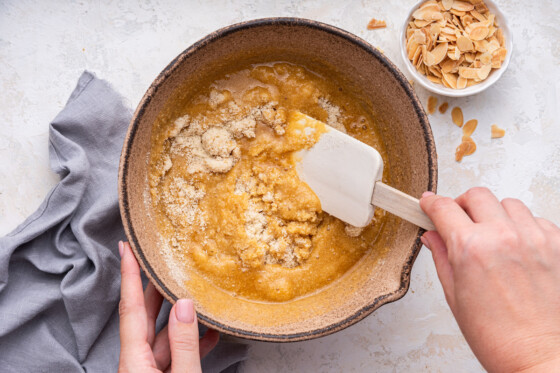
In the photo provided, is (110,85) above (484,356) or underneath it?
above

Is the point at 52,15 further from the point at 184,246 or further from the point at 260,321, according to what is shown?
the point at 260,321

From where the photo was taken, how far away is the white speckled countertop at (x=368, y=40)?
172 centimetres

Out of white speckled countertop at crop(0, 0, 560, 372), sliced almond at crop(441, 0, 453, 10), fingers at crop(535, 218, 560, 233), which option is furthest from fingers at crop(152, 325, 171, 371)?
sliced almond at crop(441, 0, 453, 10)

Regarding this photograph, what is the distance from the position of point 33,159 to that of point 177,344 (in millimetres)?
921

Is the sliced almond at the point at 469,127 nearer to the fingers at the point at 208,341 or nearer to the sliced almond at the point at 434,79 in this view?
the sliced almond at the point at 434,79

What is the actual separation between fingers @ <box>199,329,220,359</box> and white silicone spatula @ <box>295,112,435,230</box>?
1.87 ft

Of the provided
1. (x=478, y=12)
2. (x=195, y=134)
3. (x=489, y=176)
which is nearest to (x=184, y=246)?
(x=195, y=134)

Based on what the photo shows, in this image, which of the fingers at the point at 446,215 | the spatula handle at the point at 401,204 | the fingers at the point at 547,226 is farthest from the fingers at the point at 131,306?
the fingers at the point at 547,226

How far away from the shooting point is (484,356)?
1.16 meters

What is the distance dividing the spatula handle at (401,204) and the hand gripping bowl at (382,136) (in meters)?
0.05

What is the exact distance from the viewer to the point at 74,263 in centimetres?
158

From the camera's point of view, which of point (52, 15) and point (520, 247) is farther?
point (52, 15)

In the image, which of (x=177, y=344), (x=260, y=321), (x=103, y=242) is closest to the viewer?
(x=177, y=344)

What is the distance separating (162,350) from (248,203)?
554 millimetres
